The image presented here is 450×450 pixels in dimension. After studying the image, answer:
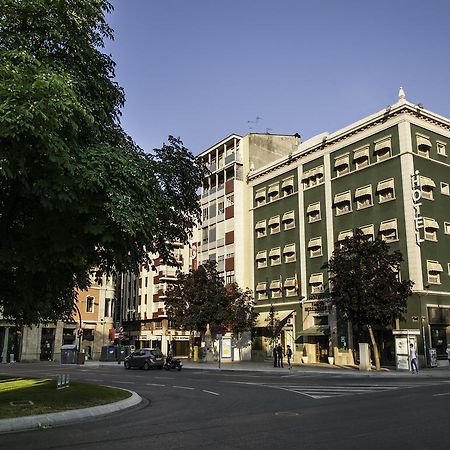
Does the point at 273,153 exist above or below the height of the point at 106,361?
above

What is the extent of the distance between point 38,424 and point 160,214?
20.5ft

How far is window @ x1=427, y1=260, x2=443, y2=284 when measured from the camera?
37844mm

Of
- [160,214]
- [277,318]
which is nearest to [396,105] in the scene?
[277,318]

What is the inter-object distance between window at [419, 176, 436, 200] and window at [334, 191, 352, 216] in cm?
620

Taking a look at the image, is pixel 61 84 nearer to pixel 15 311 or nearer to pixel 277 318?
pixel 15 311

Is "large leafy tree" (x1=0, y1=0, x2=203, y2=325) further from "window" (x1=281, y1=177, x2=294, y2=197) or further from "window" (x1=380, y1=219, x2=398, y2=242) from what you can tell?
"window" (x1=281, y1=177, x2=294, y2=197)

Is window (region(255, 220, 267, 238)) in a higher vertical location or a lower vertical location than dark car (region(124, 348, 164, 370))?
higher

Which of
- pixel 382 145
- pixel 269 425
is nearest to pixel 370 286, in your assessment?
Result: pixel 382 145

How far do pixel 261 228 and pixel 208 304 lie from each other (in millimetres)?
9995

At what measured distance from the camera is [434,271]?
38188 mm

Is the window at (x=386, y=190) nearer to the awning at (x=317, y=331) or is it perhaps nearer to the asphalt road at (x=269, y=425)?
the awning at (x=317, y=331)

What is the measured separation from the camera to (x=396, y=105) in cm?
3988

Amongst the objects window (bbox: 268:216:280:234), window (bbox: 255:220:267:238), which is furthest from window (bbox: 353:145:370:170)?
window (bbox: 255:220:267:238)

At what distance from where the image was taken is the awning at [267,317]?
4788 centimetres
